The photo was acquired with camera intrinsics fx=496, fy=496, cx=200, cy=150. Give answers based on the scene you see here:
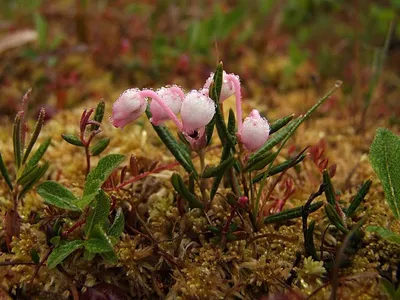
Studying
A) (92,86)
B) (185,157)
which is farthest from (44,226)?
(92,86)

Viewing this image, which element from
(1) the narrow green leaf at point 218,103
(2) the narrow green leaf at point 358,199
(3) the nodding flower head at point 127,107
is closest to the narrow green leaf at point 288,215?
(2) the narrow green leaf at point 358,199

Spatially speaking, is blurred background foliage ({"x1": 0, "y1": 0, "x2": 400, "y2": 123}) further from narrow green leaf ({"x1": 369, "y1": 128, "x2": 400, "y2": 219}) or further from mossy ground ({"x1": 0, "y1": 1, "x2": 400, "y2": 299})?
narrow green leaf ({"x1": 369, "y1": 128, "x2": 400, "y2": 219})

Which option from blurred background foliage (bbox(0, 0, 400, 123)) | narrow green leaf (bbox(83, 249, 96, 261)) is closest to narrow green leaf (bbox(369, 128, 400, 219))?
narrow green leaf (bbox(83, 249, 96, 261))

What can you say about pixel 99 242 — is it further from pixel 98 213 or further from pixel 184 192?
pixel 184 192

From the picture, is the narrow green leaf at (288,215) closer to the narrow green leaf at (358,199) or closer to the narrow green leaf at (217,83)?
the narrow green leaf at (358,199)

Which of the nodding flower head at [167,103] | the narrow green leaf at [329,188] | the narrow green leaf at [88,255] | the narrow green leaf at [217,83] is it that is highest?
the narrow green leaf at [217,83]

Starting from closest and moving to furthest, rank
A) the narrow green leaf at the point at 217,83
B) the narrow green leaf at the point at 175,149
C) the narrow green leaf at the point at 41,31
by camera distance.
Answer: the narrow green leaf at the point at 217,83 < the narrow green leaf at the point at 175,149 < the narrow green leaf at the point at 41,31

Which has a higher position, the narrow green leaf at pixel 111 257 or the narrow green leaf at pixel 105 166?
the narrow green leaf at pixel 105 166

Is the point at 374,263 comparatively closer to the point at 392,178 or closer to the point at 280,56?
the point at 392,178
